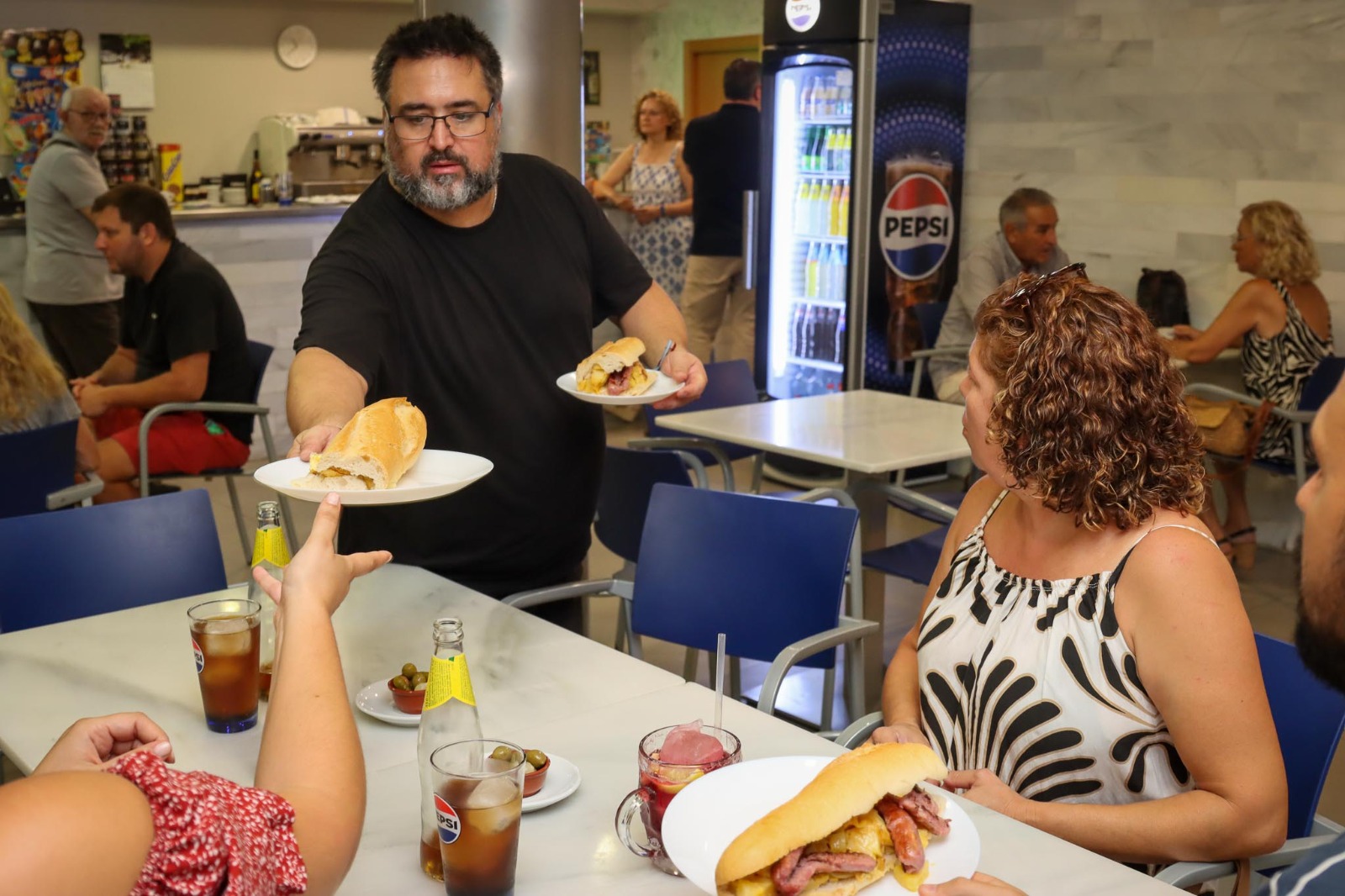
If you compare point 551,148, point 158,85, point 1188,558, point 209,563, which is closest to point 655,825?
point 1188,558

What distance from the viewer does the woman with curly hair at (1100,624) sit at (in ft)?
5.12

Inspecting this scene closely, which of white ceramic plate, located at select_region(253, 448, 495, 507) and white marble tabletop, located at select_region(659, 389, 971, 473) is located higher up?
white ceramic plate, located at select_region(253, 448, 495, 507)

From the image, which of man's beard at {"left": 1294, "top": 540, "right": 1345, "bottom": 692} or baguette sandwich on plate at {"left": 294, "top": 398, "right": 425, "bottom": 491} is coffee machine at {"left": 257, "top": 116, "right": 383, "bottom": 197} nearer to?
baguette sandwich on plate at {"left": 294, "top": 398, "right": 425, "bottom": 491}

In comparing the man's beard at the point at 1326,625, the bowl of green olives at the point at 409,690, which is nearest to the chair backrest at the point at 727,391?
the bowl of green olives at the point at 409,690

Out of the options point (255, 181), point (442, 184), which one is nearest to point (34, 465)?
point (442, 184)

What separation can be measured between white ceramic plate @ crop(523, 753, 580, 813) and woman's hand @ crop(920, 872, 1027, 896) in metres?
0.47

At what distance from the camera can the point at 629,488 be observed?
11.0 feet

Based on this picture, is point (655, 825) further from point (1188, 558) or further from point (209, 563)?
point (209, 563)

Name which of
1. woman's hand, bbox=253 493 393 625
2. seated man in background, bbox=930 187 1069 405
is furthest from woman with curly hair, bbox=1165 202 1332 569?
woman's hand, bbox=253 493 393 625

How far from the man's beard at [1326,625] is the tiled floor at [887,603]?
6.78ft

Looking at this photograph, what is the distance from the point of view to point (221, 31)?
29.7 ft

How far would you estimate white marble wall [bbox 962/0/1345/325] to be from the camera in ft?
16.7

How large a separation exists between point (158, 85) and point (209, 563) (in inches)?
290

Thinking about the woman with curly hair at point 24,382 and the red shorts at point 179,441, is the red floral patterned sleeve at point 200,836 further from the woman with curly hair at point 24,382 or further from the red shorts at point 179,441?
the red shorts at point 179,441
